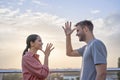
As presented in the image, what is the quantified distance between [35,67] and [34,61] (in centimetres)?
9

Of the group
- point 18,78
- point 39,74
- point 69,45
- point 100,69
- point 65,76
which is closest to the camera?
point 100,69

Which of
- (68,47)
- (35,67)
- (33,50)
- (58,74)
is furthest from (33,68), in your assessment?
(58,74)

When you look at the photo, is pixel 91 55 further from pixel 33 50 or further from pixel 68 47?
pixel 68 47

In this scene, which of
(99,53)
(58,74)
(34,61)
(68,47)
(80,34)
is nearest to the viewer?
(99,53)

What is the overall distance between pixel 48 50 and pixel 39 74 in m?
0.27

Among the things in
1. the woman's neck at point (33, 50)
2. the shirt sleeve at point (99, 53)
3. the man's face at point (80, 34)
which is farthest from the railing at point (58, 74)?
the shirt sleeve at point (99, 53)

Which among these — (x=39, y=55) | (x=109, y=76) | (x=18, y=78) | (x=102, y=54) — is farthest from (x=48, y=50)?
(x=109, y=76)

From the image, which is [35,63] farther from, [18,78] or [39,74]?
[18,78]

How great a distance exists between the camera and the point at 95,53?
2.53 m

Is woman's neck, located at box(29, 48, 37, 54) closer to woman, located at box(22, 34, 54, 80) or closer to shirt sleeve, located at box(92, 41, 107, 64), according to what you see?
woman, located at box(22, 34, 54, 80)

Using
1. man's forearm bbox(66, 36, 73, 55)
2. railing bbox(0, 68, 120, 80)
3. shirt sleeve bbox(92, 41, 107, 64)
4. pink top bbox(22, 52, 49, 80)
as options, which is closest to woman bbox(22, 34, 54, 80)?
pink top bbox(22, 52, 49, 80)

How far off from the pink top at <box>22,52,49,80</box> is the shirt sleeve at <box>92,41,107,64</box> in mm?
538

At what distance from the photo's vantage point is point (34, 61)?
2891 mm

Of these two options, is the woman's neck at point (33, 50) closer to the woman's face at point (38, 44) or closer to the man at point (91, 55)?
the woman's face at point (38, 44)
